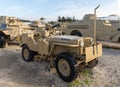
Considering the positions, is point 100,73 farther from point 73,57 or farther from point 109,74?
point 73,57

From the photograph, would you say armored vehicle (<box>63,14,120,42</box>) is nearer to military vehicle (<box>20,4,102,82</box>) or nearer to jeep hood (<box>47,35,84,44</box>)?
military vehicle (<box>20,4,102,82</box>)

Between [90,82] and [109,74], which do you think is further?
[109,74]

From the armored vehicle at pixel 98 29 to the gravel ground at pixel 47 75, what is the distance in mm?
5590

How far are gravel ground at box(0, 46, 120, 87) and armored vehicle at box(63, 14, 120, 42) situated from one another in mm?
5590

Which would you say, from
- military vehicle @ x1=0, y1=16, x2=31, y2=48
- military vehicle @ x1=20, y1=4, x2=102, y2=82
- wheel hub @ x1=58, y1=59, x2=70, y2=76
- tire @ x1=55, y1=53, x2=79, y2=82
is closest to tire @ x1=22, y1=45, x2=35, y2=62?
military vehicle @ x1=20, y1=4, x2=102, y2=82

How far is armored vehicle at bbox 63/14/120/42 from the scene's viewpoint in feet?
46.7

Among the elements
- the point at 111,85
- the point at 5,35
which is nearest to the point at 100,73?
the point at 111,85

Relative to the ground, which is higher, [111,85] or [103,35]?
[103,35]

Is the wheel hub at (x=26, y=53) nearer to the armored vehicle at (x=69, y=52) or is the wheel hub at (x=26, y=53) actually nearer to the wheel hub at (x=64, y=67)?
the armored vehicle at (x=69, y=52)

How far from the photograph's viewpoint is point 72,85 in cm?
648

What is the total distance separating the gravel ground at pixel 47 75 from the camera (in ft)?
21.9

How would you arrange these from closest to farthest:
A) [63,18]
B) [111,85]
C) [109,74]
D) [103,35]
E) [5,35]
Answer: [111,85], [109,74], [5,35], [103,35], [63,18]

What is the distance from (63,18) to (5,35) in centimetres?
3412

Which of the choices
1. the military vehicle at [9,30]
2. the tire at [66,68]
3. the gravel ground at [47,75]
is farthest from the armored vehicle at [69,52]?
the military vehicle at [9,30]
